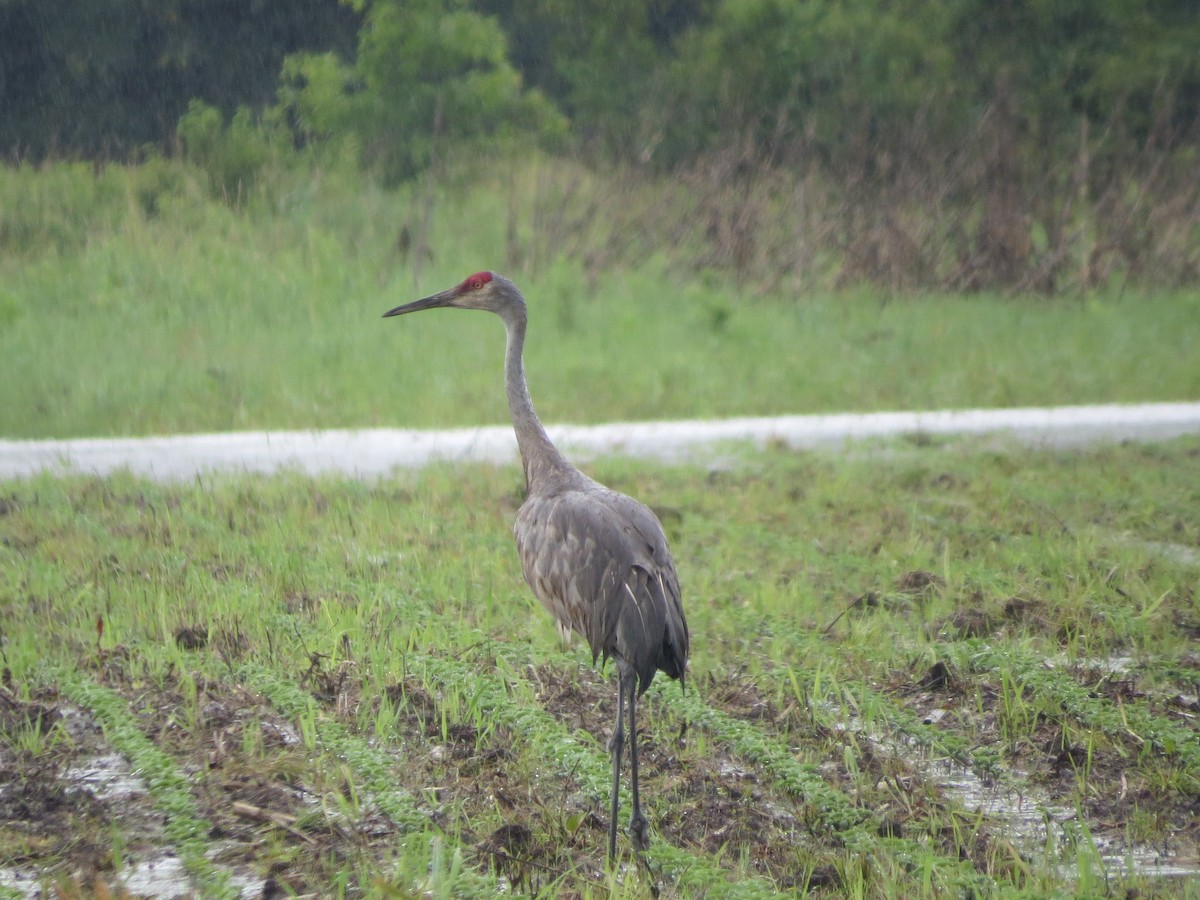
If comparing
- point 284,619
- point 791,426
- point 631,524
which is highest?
point 631,524

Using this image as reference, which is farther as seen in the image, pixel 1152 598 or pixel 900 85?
pixel 900 85

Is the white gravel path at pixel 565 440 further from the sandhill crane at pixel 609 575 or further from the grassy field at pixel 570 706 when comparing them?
the sandhill crane at pixel 609 575

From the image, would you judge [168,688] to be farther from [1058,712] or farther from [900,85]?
[900,85]

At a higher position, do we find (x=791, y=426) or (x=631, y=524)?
(x=631, y=524)

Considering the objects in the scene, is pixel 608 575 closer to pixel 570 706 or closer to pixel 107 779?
pixel 570 706

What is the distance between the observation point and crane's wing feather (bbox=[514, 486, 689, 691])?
4.07m

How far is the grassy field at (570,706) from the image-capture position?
3.77 metres

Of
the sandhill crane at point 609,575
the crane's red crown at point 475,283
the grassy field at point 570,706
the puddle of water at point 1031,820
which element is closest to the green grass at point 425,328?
the grassy field at point 570,706

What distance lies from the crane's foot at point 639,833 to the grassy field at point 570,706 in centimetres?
4

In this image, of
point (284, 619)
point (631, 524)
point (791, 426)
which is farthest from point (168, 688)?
point (791, 426)

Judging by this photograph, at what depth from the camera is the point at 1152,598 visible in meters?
5.91

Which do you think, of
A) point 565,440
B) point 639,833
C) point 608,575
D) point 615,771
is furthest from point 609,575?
point 565,440

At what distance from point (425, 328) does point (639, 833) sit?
930 centimetres

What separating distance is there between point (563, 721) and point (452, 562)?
1727 mm
